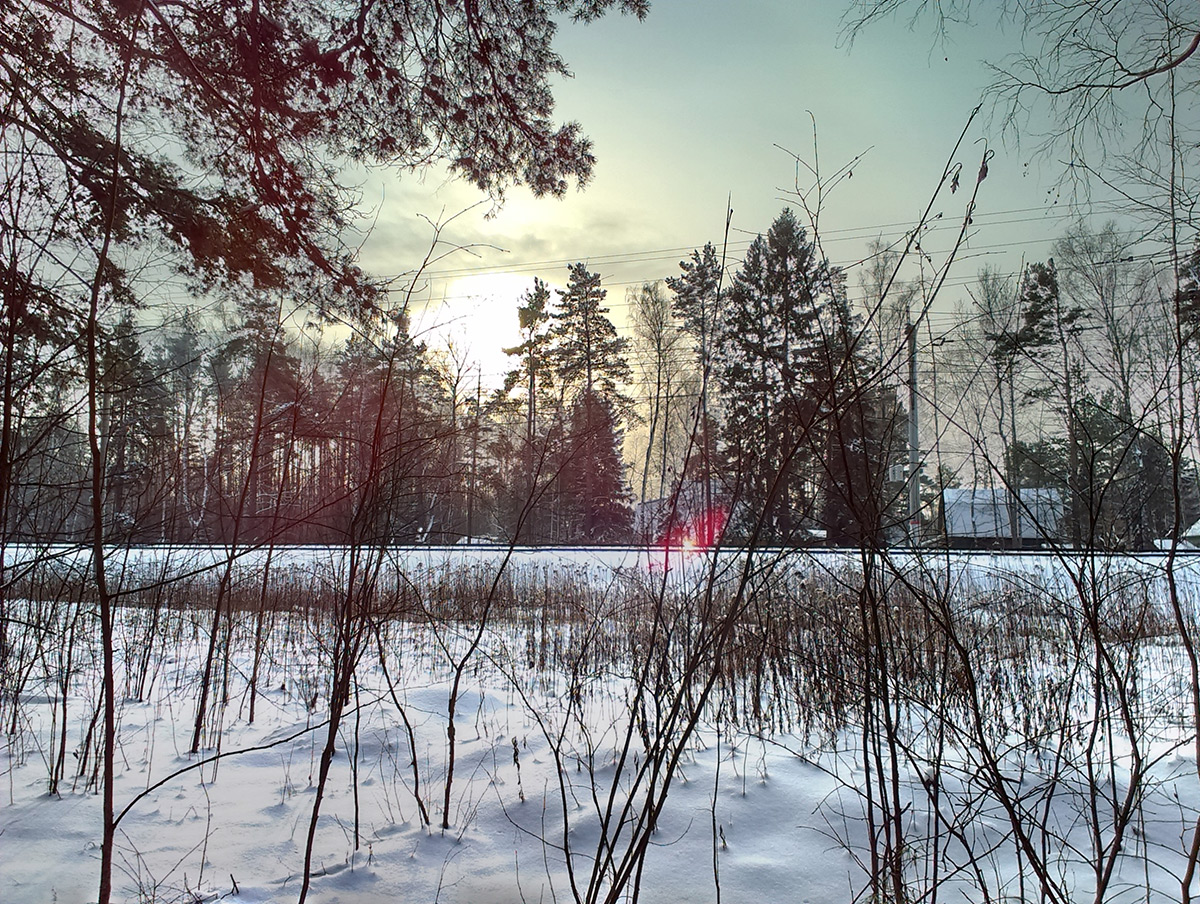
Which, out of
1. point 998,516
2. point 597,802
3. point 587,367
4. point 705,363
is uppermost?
point 587,367

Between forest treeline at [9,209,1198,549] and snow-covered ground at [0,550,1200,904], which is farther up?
forest treeline at [9,209,1198,549]

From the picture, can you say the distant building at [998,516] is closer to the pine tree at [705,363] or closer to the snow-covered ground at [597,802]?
the snow-covered ground at [597,802]

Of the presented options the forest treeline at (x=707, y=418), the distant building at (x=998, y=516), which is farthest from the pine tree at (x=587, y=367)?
the forest treeline at (x=707, y=418)

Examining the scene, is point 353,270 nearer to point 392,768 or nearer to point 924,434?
point 392,768

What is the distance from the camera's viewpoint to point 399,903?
1.92 m

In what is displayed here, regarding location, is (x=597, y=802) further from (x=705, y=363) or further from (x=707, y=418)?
(x=707, y=418)

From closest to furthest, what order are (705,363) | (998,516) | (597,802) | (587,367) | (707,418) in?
(705,363) < (597,802) < (707,418) < (998,516) < (587,367)

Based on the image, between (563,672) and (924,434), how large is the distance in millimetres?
21603

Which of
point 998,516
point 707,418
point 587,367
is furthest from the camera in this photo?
point 587,367

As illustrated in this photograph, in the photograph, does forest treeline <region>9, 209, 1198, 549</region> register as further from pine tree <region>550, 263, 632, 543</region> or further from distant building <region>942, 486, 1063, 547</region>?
pine tree <region>550, 263, 632, 543</region>

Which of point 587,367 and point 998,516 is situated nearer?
point 998,516

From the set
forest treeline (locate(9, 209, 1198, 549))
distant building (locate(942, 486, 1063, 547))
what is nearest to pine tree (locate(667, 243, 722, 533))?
forest treeline (locate(9, 209, 1198, 549))

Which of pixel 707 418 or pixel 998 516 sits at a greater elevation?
pixel 707 418

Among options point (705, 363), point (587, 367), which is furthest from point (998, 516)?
point (587, 367)
